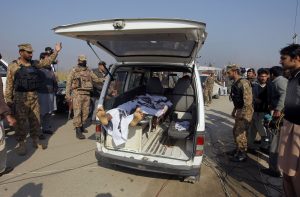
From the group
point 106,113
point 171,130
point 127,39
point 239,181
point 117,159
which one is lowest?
point 239,181

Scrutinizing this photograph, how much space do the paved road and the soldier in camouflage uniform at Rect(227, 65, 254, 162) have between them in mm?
381

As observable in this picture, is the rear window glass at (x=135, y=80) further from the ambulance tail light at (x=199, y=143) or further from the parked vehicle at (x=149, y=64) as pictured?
the ambulance tail light at (x=199, y=143)

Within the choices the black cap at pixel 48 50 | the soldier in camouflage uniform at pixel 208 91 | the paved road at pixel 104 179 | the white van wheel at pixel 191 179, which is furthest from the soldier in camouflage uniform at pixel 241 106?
the soldier in camouflage uniform at pixel 208 91

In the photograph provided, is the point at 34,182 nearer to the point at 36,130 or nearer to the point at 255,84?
the point at 36,130

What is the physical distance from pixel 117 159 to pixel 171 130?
3.61 ft

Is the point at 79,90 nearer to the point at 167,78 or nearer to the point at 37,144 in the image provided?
the point at 37,144

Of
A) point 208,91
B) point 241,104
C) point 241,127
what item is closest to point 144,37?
point 241,104

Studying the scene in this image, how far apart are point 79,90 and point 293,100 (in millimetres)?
4830

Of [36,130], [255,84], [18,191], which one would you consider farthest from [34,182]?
[255,84]

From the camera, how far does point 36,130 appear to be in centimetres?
577

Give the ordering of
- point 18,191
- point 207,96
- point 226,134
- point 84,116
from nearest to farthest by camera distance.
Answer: point 18,191, point 84,116, point 226,134, point 207,96

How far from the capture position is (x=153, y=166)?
4164 mm

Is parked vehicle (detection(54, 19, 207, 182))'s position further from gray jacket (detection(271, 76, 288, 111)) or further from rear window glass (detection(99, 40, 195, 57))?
gray jacket (detection(271, 76, 288, 111))

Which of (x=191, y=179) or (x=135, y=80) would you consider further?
(x=135, y=80)
